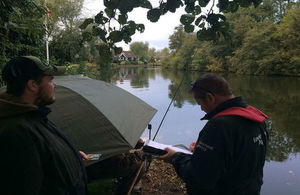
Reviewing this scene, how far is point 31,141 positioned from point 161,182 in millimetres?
3344

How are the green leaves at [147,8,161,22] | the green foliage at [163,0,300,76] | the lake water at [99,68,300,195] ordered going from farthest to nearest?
the green foliage at [163,0,300,76] → the lake water at [99,68,300,195] → the green leaves at [147,8,161,22]

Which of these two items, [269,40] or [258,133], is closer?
[258,133]

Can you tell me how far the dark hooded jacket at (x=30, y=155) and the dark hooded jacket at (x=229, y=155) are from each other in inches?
31.2

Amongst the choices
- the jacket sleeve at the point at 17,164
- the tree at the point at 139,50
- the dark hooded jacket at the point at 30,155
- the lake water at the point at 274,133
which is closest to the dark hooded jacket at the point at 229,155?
the dark hooded jacket at the point at 30,155

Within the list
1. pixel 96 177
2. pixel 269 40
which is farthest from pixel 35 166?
pixel 269 40

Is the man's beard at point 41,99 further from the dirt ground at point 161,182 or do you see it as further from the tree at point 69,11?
the tree at point 69,11

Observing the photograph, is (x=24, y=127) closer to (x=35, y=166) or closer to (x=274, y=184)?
(x=35, y=166)

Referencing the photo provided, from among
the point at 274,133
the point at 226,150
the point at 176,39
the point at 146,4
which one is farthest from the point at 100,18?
the point at 176,39

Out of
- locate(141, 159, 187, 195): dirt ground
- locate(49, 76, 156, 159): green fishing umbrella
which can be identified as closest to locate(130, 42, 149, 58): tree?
locate(141, 159, 187, 195): dirt ground

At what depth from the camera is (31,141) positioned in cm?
120

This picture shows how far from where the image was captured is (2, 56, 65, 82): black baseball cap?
130 centimetres

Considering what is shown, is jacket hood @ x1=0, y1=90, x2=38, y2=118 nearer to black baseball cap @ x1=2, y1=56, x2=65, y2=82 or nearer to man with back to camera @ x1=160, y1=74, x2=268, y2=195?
black baseball cap @ x1=2, y1=56, x2=65, y2=82

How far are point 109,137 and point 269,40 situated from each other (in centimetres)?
3090

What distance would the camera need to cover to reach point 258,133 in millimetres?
1562
